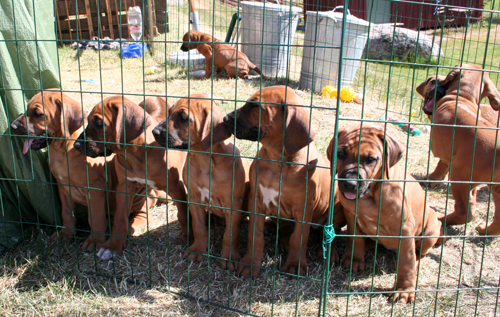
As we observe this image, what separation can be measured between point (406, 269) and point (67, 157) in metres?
3.00

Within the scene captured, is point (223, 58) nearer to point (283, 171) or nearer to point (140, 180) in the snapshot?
point (140, 180)

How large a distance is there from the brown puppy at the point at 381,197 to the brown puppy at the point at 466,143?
713mm

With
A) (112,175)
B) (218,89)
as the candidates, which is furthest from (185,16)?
(112,175)

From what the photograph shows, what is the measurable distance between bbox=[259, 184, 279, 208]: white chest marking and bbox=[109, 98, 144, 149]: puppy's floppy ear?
1168mm

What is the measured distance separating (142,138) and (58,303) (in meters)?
1.53

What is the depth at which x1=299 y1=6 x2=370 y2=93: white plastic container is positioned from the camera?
29.2 feet

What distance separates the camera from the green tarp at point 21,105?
3725mm

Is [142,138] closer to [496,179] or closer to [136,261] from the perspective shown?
[136,261]

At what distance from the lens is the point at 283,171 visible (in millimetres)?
3482

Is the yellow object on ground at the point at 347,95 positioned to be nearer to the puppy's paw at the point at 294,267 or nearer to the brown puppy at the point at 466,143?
the brown puppy at the point at 466,143

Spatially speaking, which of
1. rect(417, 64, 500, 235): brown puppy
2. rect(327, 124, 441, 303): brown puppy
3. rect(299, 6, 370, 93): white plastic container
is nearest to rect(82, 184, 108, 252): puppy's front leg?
rect(327, 124, 441, 303): brown puppy

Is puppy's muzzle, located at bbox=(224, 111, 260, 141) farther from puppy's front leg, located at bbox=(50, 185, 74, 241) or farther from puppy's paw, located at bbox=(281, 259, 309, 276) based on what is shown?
puppy's front leg, located at bbox=(50, 185, 74, 241)

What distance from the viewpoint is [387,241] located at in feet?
11.8

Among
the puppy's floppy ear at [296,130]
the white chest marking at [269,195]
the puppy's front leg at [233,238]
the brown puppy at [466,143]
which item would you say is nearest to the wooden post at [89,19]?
the brown puppy at [466,143]
